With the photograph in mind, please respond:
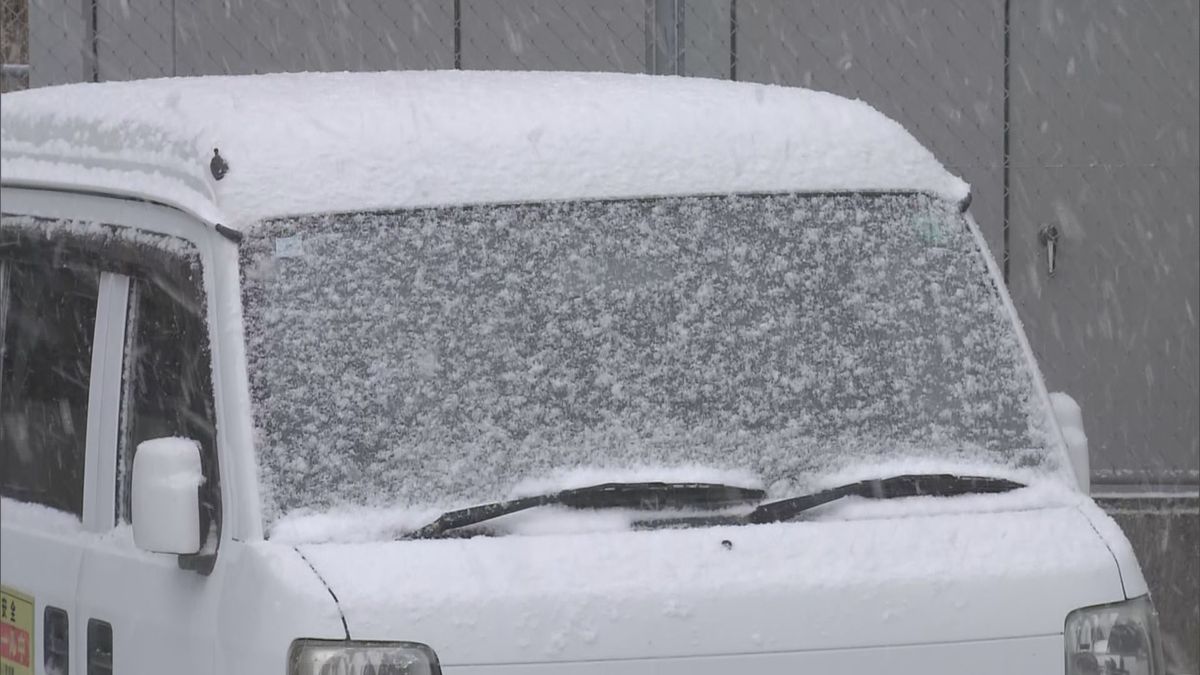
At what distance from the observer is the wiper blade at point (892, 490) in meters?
3.74

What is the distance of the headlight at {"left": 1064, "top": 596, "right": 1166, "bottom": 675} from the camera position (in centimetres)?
369

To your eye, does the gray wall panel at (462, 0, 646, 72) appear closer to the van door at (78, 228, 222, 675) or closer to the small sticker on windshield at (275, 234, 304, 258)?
the van door at (78, 228, 222, 675)

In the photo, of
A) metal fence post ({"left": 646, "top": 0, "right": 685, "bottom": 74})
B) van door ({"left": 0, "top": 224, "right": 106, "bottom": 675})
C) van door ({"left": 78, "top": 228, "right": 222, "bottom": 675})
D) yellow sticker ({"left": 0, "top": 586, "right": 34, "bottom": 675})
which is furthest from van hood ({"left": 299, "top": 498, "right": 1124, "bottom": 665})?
metal fence post ({"left": 646, "top": 0, "right": 685, "bottom": 74})

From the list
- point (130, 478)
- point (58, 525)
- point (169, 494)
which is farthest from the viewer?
point (58, 525)

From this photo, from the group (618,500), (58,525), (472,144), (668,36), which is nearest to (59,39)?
(668,36)

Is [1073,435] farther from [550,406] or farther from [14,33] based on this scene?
[14,33]

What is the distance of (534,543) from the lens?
3.57 m

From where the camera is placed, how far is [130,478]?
4184 millimetres

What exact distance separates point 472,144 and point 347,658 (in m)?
1.10

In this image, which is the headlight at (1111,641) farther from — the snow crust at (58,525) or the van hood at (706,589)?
the snow crust at (58,525)

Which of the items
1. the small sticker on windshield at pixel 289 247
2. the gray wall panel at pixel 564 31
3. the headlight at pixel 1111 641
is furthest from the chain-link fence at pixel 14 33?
the headlight at pixel 1111 641

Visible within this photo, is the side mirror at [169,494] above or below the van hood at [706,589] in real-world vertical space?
above

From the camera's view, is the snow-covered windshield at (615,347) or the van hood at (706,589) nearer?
the van hood at (706,589)

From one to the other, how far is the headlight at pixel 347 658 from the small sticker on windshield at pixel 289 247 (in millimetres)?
785
